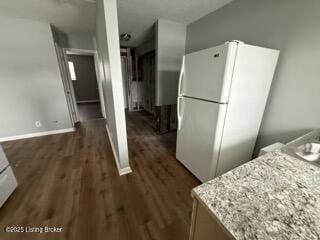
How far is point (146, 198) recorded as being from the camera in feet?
5.29

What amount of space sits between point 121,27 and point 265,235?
380 cm

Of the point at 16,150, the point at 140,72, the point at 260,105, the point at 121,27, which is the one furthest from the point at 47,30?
the point at 260,105

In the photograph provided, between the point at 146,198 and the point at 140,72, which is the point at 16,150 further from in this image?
the point at 140,72

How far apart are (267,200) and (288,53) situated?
1.72 m

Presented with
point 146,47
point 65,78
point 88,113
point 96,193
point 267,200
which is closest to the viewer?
point 267,200

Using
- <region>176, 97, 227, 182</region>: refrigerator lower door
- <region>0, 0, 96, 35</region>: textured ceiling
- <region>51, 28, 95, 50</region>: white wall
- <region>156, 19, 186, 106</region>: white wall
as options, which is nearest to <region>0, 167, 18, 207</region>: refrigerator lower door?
<region>176, 97, 227, 182</region>: refrigerator lower door

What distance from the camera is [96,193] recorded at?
1663 millimetres

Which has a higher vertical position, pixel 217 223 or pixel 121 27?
pixel 121 27

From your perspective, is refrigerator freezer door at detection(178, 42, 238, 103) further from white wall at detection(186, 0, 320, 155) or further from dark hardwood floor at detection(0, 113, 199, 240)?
dark hardwood floor at detection(0, 113, 199, 240)

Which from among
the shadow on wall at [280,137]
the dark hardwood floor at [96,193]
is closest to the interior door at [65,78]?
the dark hardwood floor at [96,193]

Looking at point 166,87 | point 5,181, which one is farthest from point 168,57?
point 5,181

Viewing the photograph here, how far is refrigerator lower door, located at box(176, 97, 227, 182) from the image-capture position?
1.46 metres

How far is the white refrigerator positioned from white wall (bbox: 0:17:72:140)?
3044 mm

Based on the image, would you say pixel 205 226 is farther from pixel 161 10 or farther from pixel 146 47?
pixel 146 47
